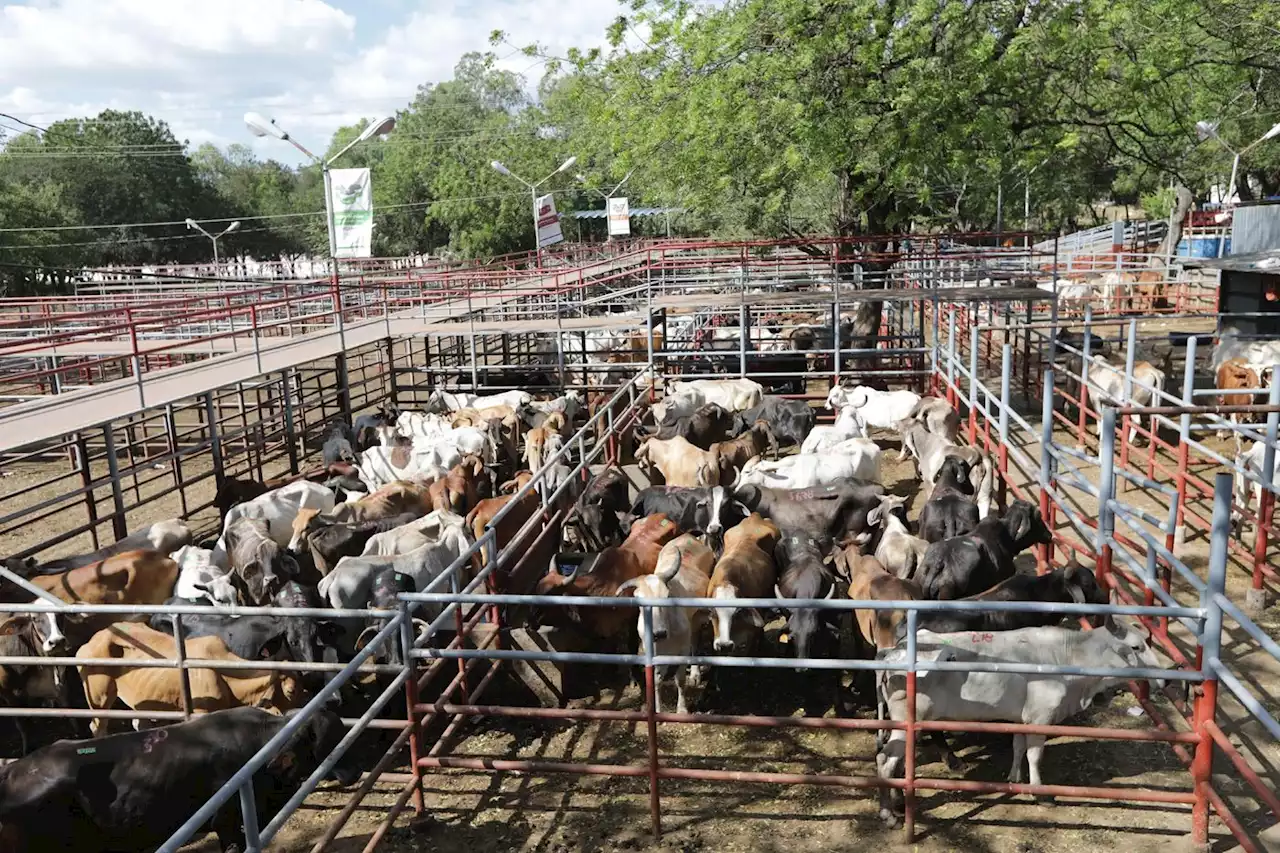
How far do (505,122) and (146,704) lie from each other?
65.2 metres

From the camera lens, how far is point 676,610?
6.93 m

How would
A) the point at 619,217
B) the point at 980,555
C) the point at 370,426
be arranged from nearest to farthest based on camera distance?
the point at 980,555
the point at 370,426
the point at 619,217

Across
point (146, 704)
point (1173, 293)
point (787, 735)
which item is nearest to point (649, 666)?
point (787, 735)

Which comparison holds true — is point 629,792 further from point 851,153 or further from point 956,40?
point 956,40

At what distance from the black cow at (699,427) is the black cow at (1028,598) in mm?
6352

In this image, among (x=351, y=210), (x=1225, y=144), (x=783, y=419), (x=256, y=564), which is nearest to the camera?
(x=256, y=564)

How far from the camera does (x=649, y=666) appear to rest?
5418mm

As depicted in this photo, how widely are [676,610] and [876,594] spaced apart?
1429 mm

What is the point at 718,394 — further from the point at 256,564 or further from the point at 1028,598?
the point at 1028,598

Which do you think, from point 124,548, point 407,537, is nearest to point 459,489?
point 407,537

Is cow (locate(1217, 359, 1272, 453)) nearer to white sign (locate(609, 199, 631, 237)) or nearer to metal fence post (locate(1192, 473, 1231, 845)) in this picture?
metal fence post (locate(1192, 473, 1231, 845))

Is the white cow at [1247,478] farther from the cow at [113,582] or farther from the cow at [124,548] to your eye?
the cow at [124,548]

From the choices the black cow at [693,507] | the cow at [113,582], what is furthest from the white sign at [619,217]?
the cow at [113,582]

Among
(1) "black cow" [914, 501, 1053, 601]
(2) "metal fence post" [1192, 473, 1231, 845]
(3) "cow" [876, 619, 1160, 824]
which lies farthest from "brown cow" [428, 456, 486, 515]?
(2) "metal fence post" [1192, 473, 1231, 845]
